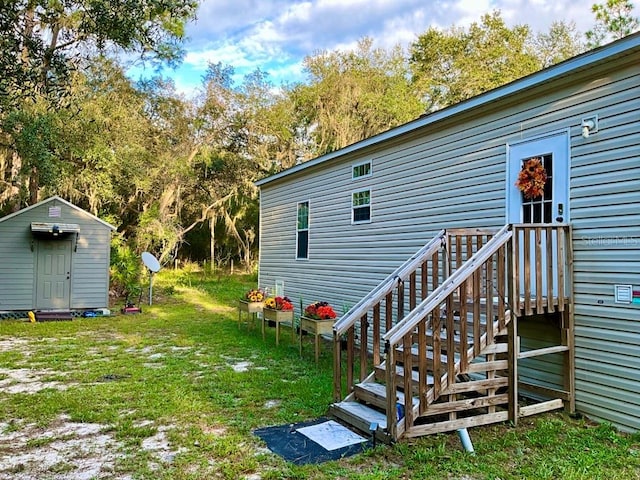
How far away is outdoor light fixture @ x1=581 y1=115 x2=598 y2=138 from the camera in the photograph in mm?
4289

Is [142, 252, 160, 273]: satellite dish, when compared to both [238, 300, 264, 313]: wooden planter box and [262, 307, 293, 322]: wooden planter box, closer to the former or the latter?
[238, 300, 264, 313]: wooden planter box

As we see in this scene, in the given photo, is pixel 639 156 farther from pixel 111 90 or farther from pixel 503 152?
pixel 111 90

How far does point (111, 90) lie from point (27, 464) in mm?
12625

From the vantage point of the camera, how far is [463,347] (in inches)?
152

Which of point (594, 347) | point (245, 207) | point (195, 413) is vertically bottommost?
point (195, 413)

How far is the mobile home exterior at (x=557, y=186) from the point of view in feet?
13.2

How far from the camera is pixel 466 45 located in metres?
20.1

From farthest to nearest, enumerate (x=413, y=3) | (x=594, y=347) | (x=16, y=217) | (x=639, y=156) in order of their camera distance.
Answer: (x=413, y=3) → (x=16, y=217) → (x=594, y=347) → (x=639, y=156)

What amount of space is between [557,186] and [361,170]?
3.87 meters

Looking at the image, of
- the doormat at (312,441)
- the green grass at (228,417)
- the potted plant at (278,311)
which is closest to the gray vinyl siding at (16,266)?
the green grass at (228,417)

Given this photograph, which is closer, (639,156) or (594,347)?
(639,156)

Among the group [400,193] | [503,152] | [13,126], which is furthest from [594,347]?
[13,126]

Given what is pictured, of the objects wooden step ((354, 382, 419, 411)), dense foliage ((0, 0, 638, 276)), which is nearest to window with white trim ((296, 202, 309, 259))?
dense foliage ((0, 0, 638, 276))

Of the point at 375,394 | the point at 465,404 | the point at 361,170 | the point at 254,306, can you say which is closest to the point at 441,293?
the point at 465,404
